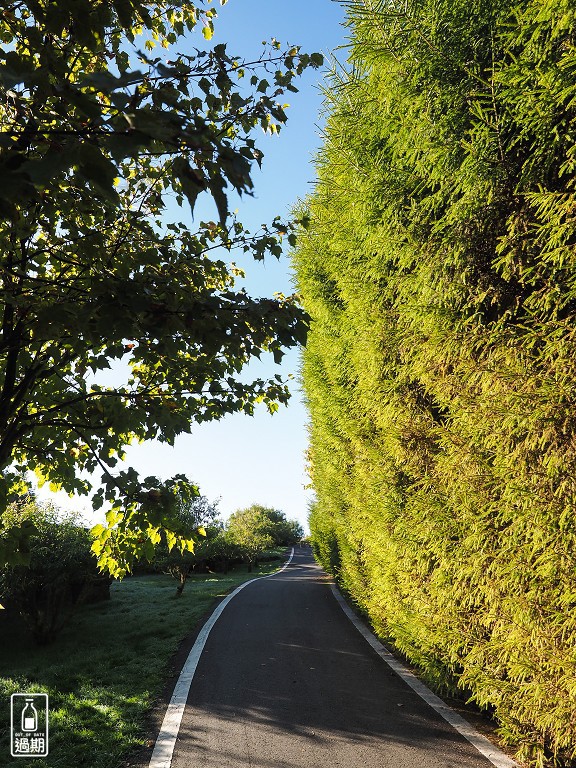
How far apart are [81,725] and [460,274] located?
20.0ft

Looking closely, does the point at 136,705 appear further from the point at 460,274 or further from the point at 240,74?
the point at 240,74

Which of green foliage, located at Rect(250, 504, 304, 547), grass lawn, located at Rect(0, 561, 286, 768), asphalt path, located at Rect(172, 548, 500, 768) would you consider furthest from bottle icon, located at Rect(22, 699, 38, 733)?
green foliage, located at Rect(250, 504, 304, 547)

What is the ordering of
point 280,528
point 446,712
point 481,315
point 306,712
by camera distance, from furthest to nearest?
point 280,528 < point 306,712 < point 446,712 < point 481,315

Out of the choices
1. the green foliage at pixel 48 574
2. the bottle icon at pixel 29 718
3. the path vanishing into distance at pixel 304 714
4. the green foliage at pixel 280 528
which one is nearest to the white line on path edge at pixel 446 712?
the path vanishing into distance at pixel 304 714

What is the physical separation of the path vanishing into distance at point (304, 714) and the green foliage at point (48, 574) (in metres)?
Answer: 4.16

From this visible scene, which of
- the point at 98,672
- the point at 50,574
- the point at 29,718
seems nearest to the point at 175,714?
the point at 29,718

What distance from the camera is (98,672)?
7078mm

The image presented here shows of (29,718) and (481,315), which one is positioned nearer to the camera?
(481,315)

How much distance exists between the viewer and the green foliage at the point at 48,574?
32.7 ft

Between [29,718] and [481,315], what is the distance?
680cm

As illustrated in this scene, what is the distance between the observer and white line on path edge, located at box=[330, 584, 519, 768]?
4.06 metres

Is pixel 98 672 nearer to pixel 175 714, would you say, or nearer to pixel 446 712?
pixel 175 714

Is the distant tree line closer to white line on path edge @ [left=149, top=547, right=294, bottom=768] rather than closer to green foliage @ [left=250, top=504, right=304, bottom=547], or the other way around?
white line on path edge @ [left=149, top=547, right=294, bottom=768]

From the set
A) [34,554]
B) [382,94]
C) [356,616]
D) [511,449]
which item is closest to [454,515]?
[511,449]
